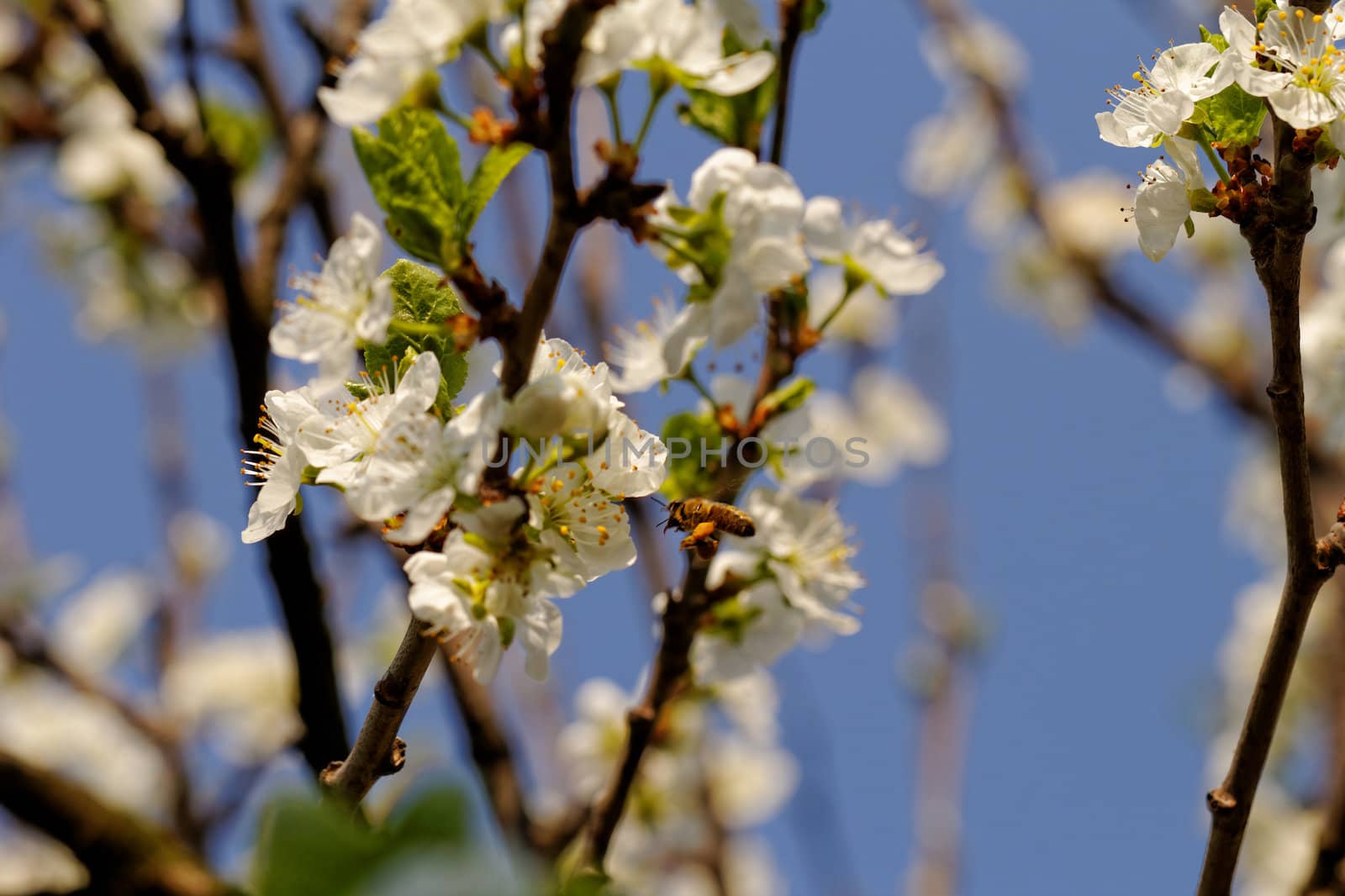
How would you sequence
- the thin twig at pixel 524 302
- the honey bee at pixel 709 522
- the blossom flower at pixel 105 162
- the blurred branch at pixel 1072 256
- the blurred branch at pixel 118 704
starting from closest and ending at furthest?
1. the thin twig at pixel 524 302
2. the honey bee at pixel 709 522
3. the blurred branch at pixel 118 704
4. the blossom flower at pixel 105 162
5. the blurred branch at pixel 1072 256

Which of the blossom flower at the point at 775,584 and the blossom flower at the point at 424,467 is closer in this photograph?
the blossom flower at the point at 424,467

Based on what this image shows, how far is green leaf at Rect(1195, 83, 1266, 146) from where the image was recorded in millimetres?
1134

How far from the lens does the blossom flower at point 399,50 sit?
952mm

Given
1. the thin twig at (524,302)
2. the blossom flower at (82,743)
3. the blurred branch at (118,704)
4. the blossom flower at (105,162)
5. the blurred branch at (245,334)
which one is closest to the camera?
the thin twig at (524,302)

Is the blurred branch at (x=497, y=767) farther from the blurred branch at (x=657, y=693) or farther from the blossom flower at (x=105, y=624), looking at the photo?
the blossom flower at (x=105, y=624)

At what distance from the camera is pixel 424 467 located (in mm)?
978

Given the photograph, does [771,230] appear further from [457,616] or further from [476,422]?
[457,616]

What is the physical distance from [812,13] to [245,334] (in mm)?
992

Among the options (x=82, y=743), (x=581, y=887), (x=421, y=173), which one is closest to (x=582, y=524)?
(x=421, y=173)

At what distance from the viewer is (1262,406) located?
13.1ft

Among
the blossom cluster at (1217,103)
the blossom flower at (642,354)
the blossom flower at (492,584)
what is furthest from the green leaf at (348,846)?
the blossom cluster at (1217,103)

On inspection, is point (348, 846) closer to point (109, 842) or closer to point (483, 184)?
point (109, 842)

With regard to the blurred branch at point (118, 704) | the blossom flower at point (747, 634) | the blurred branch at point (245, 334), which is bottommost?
the blurred branch at point (118, 704)

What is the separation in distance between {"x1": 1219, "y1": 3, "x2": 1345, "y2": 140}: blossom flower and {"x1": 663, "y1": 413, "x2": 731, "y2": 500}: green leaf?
0.73 meters
